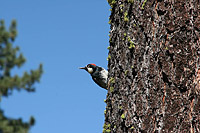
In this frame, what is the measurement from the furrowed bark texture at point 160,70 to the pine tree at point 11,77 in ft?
41.3

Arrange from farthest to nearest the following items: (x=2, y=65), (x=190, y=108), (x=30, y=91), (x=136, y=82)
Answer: (x=2, y=65), (x=30, y=91), (x=136, y=82), (x=190, y=108)

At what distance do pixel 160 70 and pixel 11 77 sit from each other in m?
15.2

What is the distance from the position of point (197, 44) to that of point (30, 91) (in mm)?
13983

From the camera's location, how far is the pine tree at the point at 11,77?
14719 millimetres

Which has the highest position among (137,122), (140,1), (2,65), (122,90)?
(2,65)

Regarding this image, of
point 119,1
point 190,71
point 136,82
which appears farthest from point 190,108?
point 119,1

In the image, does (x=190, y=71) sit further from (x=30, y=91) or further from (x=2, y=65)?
(x=2, y=65)

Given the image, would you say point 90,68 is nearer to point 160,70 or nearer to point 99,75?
point 99,75

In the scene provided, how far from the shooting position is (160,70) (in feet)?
6.61

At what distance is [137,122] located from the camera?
2.04 m

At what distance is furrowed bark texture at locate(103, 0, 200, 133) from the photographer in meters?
1.95

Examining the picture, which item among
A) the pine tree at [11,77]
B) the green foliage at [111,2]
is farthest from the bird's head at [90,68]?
the pine tree at [11,77]

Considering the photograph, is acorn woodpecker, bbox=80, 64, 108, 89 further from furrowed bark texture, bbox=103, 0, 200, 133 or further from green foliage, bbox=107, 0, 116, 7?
furrowed bark texture, bbox=103, 0, 200, 133

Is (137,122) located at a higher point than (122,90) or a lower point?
lower
